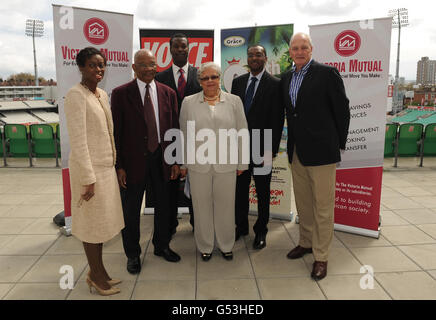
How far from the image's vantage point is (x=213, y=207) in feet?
9.82

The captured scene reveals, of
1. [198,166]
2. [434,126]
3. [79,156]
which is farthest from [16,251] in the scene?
[434,126]

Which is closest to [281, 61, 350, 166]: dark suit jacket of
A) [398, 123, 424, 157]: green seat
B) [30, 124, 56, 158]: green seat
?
[398, 123, 424, 157]: green seat

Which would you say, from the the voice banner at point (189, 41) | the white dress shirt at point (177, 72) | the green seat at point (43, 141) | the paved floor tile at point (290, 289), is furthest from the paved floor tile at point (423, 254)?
the green seat at point (43, 141)

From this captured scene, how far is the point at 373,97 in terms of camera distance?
3.36 m

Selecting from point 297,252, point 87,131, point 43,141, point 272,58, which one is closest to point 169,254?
point 297,252

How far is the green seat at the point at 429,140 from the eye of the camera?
6.92 meters

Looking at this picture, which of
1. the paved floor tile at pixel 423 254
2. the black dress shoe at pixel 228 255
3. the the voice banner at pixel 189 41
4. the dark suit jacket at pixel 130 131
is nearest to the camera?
the dark suit jacket at pixel 130 131

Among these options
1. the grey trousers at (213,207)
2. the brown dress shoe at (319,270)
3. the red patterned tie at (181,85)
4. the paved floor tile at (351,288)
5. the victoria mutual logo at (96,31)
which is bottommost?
the paved floor tile at (351,288)

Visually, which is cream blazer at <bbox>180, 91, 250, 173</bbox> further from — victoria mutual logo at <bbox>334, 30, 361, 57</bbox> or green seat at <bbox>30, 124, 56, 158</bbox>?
green seat at <bbox>30, 124, 56, 158</bbox>

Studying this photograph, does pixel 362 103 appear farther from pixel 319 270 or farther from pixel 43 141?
pixel 43 141

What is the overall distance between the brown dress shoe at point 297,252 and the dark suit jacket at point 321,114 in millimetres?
893

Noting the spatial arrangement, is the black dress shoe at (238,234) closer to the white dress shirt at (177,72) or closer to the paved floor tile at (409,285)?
the paved floor tile at (409,285)

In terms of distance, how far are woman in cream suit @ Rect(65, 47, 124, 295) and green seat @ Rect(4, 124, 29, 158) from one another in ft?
19.4

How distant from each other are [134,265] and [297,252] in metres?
1.44
